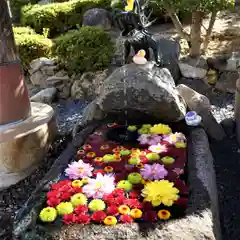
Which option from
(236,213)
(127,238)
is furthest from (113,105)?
(127,238)

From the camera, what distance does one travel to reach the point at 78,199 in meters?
2.57

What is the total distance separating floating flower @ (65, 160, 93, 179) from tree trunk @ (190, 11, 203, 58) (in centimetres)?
405

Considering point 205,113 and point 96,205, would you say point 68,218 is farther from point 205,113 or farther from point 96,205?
point 205,113

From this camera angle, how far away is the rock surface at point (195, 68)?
583 cm

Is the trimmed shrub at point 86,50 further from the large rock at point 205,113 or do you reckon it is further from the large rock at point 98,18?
the large rock at point 98,18

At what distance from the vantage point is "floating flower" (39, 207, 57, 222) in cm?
239

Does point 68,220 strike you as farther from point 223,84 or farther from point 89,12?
point 89,12

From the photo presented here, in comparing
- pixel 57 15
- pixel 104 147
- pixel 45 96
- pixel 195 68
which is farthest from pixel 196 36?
pixel 57 15

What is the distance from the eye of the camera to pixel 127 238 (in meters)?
2.16

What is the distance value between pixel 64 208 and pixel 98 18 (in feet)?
25.2

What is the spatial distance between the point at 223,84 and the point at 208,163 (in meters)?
2.93

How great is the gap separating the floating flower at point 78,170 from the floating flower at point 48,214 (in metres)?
0.48

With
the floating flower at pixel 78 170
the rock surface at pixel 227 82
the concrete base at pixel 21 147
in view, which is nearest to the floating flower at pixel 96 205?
the floating flower at pixel 78 170

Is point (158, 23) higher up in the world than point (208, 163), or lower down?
lower down
